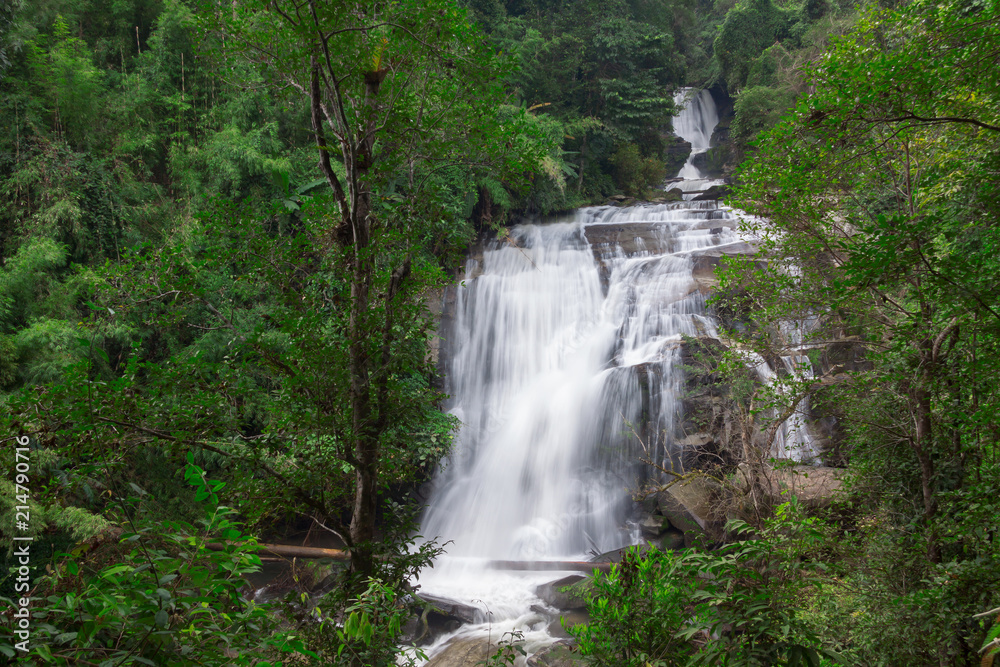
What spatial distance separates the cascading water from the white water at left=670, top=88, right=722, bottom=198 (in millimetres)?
12404

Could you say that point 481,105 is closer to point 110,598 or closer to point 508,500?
point 110,598

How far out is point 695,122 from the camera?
27.3 metres

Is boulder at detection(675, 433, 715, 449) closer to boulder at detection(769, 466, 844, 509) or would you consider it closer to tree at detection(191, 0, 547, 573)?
boulder at detection(769, 466, 844, 509)

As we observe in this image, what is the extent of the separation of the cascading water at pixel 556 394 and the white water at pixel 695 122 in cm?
1240

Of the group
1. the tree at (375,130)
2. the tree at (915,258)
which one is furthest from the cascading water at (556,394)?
the tree at (375,130)

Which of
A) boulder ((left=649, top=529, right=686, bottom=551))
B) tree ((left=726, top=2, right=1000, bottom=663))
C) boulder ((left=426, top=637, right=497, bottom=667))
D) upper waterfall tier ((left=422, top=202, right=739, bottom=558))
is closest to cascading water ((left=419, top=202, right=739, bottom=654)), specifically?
upper waterfall tier ((left=422, top=202, right=739, bottom=558))

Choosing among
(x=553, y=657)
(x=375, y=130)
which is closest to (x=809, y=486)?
(x=553, y=657)

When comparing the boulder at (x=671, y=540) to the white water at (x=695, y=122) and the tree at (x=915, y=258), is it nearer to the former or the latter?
the tree at (x=915, y=258)

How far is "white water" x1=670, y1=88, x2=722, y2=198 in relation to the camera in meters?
25.5

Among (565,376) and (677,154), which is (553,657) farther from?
(677,154)

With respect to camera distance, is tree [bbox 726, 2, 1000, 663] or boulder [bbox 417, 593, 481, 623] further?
boulder [bbox 417, 593, 481, 623]

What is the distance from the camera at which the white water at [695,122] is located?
25.5 m

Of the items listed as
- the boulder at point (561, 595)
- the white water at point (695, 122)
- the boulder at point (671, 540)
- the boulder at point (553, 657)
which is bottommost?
the boulder at point (561, 595)

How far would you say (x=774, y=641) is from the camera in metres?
2.23
